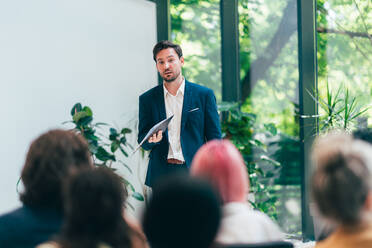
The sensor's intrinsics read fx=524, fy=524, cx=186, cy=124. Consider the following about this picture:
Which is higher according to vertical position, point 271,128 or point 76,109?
point 76,109

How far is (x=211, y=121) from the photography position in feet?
11.9

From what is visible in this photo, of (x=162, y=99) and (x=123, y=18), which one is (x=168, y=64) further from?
(x=123, y=18)

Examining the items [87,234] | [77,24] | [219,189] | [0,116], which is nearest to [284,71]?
[77,24]

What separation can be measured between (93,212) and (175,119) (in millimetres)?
2419

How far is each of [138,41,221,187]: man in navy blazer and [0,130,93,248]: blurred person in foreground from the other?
5.86 ft

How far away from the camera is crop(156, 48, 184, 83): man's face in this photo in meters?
3.71

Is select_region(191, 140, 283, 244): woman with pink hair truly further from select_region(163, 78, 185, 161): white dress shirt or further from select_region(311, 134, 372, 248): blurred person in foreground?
select_region(163, 78, 185, 161): white dress shirt

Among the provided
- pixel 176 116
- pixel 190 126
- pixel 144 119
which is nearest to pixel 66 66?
pixel 144 119

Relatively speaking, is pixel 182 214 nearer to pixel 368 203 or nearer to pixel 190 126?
pixel 368 203

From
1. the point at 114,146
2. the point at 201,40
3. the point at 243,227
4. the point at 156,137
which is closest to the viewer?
the point at 243,227

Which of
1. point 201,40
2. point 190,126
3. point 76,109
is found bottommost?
point 190,126

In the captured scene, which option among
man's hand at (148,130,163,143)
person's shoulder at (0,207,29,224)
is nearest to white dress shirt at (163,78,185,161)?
man's hand at (148,130,163,143)

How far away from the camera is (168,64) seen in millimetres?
3703

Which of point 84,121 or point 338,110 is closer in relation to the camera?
point 84,121
